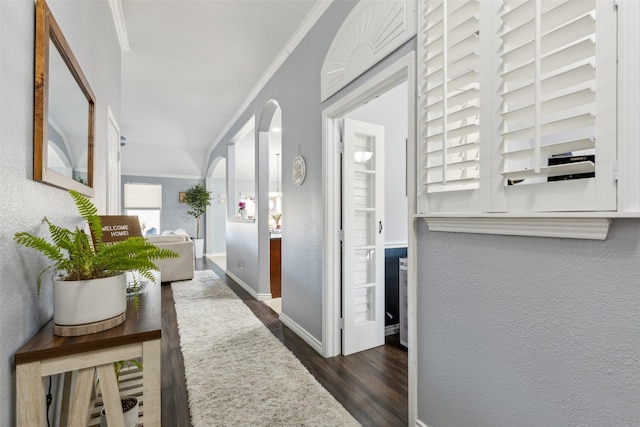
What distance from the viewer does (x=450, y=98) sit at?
4.92 ft

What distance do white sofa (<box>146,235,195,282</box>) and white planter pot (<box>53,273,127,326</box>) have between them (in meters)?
4.48

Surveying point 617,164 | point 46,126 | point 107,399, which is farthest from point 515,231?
point 46,126

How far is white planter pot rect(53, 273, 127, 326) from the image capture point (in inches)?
40.7

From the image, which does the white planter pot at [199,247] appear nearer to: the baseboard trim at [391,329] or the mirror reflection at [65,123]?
the baseboard trim at [391,329]

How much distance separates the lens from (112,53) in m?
2.87

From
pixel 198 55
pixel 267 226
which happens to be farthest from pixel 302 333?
pixel 198 55

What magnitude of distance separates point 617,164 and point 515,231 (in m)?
0.38

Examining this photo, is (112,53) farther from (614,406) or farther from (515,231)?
(614,406)

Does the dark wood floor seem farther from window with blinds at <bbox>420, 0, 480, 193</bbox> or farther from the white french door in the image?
window with blinds at <bbox>420, 0, 480, 193</bbox>

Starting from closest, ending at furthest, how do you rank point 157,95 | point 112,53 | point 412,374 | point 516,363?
point 516,363 → point 412,374 → point 112,53 → point 157,95

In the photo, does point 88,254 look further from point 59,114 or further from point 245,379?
point 245,379

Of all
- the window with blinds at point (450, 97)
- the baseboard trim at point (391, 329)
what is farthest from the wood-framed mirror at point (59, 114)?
the baseboard trim at point (391, 329)

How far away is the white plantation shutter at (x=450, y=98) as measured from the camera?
4.65ft

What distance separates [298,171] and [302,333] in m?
1.54
